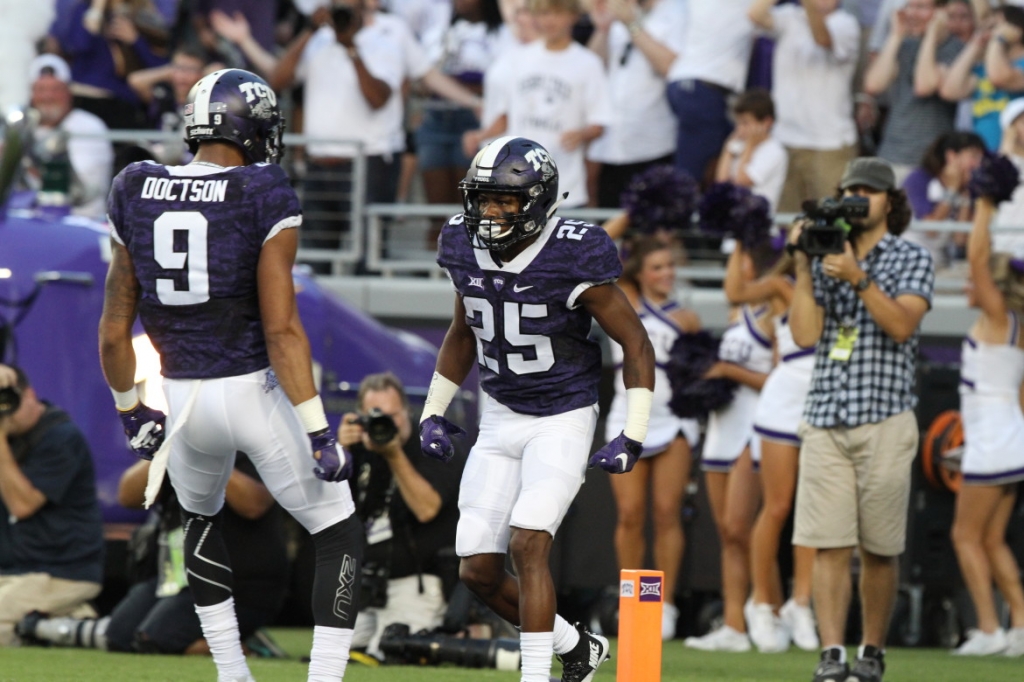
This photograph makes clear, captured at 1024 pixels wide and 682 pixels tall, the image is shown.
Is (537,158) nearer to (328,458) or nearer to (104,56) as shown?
(328,458)

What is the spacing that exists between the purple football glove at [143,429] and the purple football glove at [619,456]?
1.45 meters

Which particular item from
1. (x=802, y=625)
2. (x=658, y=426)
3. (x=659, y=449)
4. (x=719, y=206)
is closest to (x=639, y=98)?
(x=719, y=206)

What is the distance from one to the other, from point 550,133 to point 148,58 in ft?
11.0

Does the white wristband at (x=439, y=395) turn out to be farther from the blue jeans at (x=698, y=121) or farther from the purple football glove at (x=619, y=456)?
the blue jeans at (x=698, y=121)

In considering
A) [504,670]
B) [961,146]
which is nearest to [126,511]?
[504,670]

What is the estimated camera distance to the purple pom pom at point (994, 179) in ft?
26.1

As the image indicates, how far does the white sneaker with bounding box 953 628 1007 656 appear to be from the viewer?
888cm

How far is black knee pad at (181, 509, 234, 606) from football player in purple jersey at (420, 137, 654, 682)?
0.79m

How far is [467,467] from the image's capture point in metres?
6.04

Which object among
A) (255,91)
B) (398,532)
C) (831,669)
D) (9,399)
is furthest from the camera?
(9,399)

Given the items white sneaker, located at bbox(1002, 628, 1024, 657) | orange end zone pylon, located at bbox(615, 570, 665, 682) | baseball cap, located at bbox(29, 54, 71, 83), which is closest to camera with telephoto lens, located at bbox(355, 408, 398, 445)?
orange end zone pylon, located at bbox(615, 570, 665, 682)

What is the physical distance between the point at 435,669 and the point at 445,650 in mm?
176

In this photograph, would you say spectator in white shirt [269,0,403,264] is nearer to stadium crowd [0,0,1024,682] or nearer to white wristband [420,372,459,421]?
stadium crowd [0,0,1024,682]

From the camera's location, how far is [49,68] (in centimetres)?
1235
